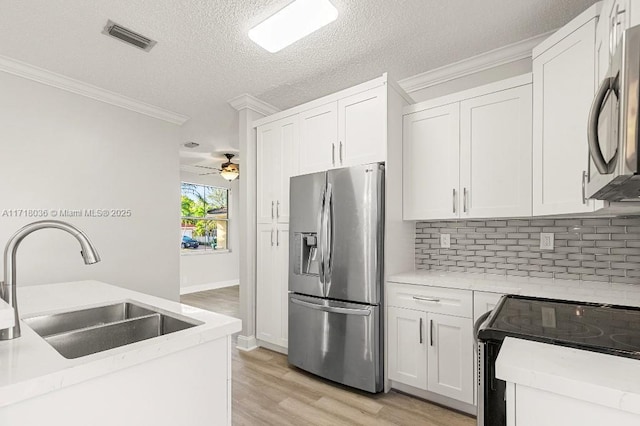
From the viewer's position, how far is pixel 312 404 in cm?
230

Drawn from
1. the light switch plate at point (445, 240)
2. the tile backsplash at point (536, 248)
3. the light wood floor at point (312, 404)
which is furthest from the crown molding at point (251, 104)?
the light wood floor at point (312, 404)

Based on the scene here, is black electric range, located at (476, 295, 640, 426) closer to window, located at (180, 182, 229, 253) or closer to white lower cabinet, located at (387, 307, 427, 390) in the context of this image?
white lower cabinet, located at (387, 307, 427, 390)

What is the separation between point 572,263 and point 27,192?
4.36 meters

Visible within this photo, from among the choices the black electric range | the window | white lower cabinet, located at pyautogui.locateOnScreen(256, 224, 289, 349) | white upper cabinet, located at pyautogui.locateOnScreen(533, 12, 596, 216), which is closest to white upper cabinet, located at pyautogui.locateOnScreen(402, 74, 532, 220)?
white upper cabinet, located at pyautogui.locateOnScreen(533, 12, 596, 216)

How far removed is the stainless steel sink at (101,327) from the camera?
1367mm

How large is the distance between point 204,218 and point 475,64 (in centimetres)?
608

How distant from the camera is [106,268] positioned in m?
3.35

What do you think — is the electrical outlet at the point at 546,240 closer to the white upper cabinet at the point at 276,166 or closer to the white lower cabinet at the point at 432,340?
the white lower cabinet at the point at 432,340

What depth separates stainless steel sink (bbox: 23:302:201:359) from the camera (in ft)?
4.49

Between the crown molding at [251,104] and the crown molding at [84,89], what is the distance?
86 cm

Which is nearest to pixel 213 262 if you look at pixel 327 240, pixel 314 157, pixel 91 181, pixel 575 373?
pixel 91 181

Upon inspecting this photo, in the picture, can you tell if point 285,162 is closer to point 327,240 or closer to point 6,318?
point 327,240

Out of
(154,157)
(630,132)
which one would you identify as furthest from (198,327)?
(154,157)

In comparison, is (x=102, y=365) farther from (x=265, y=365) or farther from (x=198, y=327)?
(x=265, y=365)
